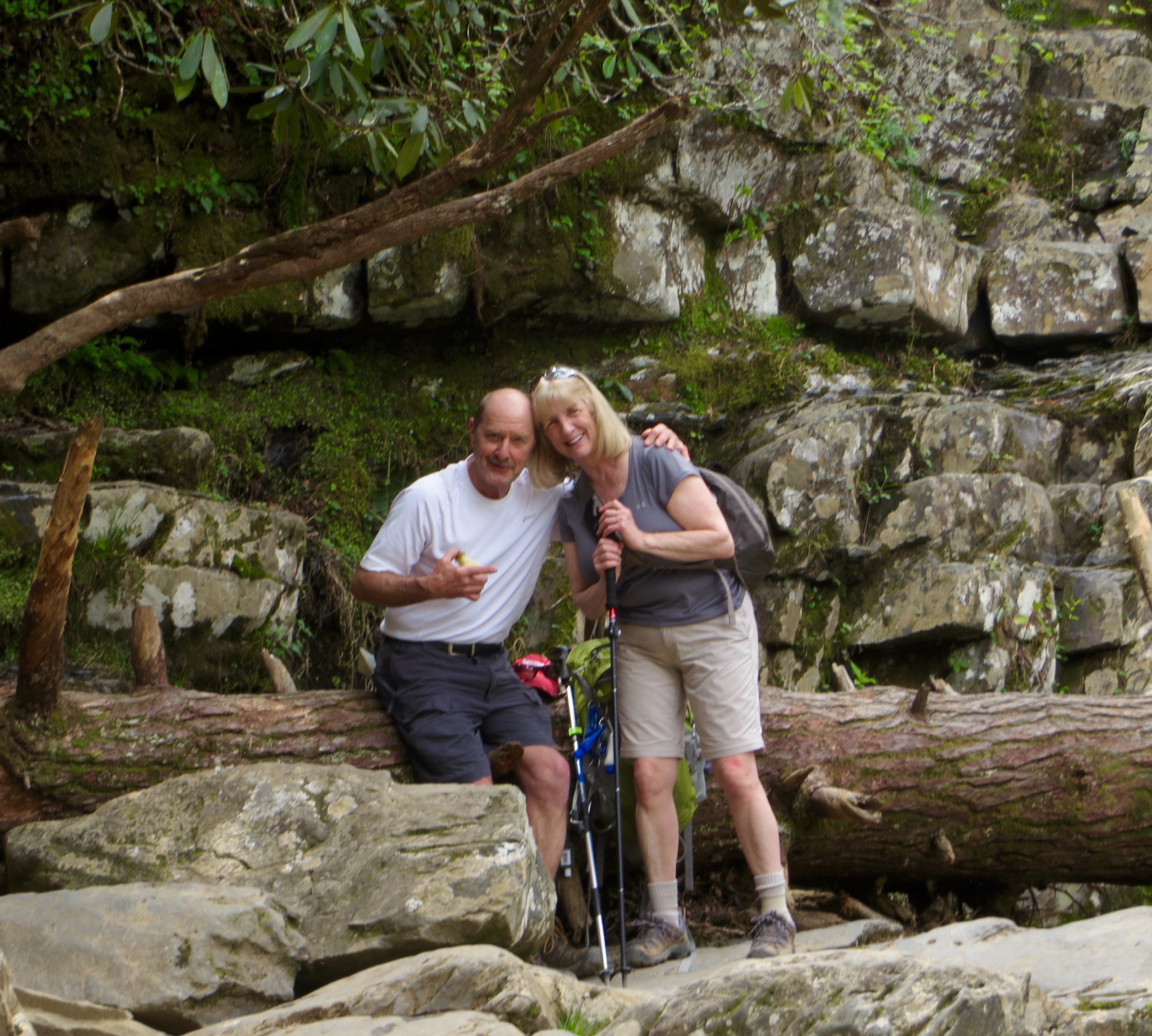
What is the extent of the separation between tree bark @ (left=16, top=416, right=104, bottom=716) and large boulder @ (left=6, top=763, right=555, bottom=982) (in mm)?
660

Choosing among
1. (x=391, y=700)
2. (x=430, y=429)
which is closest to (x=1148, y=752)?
(x=391, y=700)

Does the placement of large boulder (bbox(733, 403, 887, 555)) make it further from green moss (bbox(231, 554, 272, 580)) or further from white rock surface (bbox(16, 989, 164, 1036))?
white rock surface (bbox(16, 989, 164, 1036))

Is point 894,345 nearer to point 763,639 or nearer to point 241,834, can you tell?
point 763,639

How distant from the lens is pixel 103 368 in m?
8.62

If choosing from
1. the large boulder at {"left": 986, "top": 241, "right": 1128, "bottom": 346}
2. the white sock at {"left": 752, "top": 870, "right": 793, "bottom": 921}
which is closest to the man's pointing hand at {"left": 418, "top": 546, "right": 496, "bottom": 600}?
the white sock at {"left": 752, "top": 870, "right": 793, "bottom": 921}

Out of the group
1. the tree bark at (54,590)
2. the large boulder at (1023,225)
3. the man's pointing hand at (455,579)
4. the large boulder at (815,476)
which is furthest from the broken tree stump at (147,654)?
the large boulder at (1023,225)

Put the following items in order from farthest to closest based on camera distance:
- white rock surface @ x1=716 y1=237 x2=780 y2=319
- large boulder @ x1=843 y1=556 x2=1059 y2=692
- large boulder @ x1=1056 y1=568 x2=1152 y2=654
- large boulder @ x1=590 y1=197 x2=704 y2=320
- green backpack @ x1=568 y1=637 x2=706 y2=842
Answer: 1. white rock surface @ x1=716 y1=237 x2=780 y2=319
2. large boulder @ x1=590 y1=197 x2=704 y2=320
3. large boulder @ x1=1056 y1=568 x2=1152 y2=654
4. large boulder @ x1=843 y1=556 x2=1059 y2=692
5. green backpack @ x1=568 y1=637 x2=706 y2=842

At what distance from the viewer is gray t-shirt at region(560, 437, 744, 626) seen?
455 centimetres

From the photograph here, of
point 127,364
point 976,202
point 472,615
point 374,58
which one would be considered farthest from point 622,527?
point 976,202

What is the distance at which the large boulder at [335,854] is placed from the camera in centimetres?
354

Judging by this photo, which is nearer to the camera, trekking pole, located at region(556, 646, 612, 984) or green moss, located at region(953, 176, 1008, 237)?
trekking pole, located at region(556, 646, 612, 984)

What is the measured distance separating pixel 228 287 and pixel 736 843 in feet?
12.4

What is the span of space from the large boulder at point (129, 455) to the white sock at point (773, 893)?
4967 mm

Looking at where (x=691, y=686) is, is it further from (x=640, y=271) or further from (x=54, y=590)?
(x=640, y=271)
